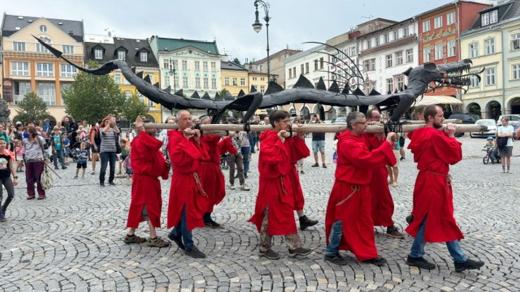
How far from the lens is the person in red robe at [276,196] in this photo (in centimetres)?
532

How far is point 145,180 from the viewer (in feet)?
19.6

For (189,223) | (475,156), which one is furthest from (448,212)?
(475,156)

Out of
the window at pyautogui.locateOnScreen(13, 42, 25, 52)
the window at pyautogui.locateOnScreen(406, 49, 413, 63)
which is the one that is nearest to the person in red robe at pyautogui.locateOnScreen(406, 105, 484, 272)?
the window at pyautogui.locateOnScreen(406, 49, 413, 63)

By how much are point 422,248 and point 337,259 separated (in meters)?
0.94

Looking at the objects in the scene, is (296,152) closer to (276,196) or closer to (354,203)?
(276,196)

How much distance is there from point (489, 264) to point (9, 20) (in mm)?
60171

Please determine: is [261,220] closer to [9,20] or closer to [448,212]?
[448,212]

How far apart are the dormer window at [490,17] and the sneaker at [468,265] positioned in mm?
37679

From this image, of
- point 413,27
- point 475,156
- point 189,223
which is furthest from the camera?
point 413,27

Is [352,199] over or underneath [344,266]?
over

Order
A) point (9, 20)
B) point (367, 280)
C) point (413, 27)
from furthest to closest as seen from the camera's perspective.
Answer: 1. point (9, 20)
2. point (413, 27)
3. point (367, 280)

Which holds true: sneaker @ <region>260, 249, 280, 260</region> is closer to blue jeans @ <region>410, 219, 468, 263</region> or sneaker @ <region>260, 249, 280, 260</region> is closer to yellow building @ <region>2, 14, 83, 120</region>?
blue jeans @ <region>410, 219, 468, 263</region>

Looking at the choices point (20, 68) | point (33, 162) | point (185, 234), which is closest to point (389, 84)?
point (33, 162)

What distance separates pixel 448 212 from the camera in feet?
15.7
